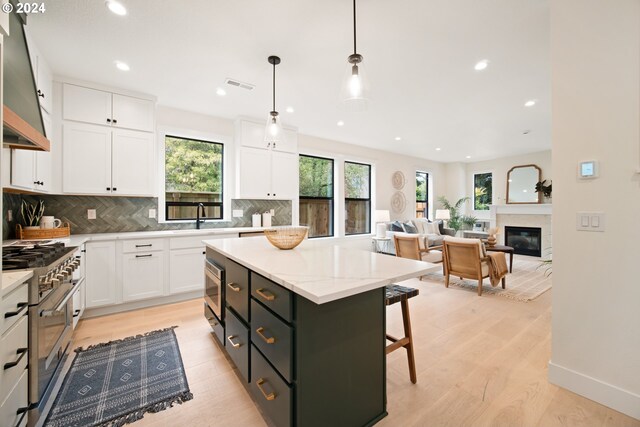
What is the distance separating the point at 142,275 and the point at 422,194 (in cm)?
745

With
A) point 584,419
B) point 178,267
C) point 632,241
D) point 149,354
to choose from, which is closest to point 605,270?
point 632,241

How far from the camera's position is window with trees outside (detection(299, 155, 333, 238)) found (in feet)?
18.2

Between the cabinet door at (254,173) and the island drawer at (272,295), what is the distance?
280 cm

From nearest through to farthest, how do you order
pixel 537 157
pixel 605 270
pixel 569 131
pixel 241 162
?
pixel 605 270 → pixel 569 131 → pixel 241 162 → pixel 537 157

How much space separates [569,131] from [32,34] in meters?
4.23

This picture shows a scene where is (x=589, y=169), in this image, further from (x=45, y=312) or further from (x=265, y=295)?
(x=45, y=312)

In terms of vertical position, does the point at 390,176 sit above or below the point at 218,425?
above

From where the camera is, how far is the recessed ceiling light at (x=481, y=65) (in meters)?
2.67

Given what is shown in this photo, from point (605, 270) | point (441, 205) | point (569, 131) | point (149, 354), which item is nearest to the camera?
point (605, 270)

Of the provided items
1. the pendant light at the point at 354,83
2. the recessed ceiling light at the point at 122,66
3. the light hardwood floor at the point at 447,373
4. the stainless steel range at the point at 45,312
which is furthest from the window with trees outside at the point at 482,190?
the stainless steel range at the point at 45,312

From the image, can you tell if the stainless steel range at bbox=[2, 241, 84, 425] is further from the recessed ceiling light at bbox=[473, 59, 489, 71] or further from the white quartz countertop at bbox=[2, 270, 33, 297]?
the recessed ceiling light at bbox=[473, 59, 489, 71]

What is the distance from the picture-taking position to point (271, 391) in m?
1.39

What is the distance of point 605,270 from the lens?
5.45 ft

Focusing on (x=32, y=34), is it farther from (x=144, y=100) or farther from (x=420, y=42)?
(x=420, y=42)
